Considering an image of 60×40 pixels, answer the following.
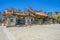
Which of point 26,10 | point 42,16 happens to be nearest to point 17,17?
point 26,10

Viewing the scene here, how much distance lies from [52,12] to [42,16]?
19565 mm

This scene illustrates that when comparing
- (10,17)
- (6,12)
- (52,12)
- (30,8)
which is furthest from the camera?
(52,12)

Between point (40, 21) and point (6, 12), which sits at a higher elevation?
point (6, 12)

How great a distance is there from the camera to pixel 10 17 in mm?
53438

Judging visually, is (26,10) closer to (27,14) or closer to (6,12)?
(27,14)

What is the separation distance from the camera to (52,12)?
257 feet

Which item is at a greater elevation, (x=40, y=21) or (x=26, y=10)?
(x=26, y=10)

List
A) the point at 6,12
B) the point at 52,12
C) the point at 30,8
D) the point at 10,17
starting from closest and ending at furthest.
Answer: the point at 10,17 < the point at 6,12 < the point at 30,8 < the point at 52,12

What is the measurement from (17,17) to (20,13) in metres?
3.01

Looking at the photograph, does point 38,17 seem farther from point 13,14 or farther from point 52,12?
point 52,12

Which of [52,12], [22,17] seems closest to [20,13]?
[22,17]

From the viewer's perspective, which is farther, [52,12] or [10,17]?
[52,12]

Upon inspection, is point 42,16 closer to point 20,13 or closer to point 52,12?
point 20,13

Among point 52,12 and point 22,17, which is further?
point 52,12
